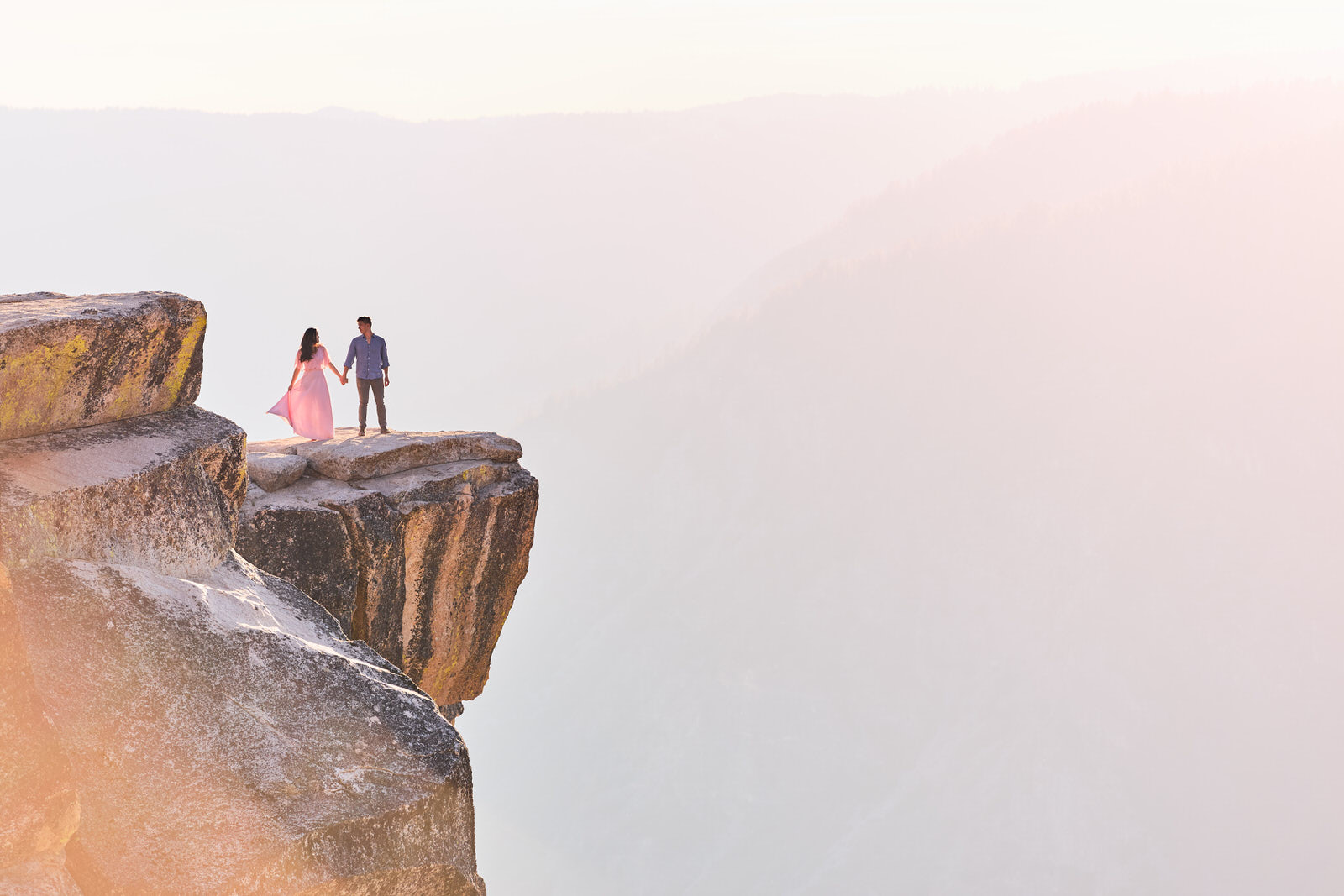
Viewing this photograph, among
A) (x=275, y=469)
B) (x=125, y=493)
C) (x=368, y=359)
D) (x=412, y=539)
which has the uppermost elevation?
(x=368, y=359)

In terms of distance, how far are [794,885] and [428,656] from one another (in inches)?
6570

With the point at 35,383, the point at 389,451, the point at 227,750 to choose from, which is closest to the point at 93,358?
the point at 35,383

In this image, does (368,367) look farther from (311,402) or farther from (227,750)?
(227,750)

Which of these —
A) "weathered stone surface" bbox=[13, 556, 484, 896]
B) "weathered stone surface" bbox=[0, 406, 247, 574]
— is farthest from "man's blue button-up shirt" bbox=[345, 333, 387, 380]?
"weathered stone surface" bbox=[13, 556, 484, 896]

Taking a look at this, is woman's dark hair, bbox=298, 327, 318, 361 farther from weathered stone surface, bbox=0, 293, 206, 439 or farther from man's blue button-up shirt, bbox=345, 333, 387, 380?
weathered stone surface, bbox=0, 293, 206, 439

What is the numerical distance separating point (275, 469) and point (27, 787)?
10.3 meters

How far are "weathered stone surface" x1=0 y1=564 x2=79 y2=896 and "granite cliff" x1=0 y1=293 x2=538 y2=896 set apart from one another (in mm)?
12

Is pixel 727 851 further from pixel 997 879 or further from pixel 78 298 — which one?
pixel 78 298

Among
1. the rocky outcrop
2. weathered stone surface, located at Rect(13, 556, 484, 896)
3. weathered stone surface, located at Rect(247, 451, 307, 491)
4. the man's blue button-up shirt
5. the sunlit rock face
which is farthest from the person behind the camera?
the man's blue button-up shirt

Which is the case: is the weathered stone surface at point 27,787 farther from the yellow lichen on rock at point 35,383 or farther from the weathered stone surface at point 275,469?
the weathered stone surface at point 275,469

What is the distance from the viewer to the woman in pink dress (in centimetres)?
1805

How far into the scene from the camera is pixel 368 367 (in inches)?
752

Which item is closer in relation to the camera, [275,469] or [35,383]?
[35,383]

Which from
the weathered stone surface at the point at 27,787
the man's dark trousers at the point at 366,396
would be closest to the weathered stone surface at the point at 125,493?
the weathered stone surface at the point at 27,787
